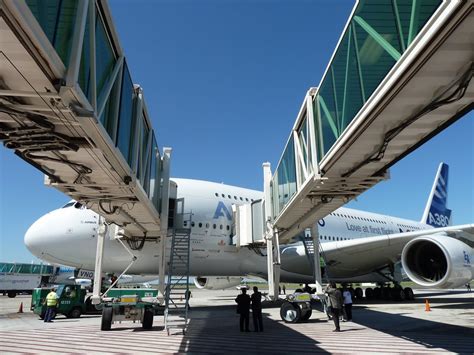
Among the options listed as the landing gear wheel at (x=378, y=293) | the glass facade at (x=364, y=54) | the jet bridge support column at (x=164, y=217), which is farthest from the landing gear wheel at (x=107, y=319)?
the landing gear wheel at (x=378, y=293)

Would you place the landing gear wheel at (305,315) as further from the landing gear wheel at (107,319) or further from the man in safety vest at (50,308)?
the man in safety vest at (50,308)

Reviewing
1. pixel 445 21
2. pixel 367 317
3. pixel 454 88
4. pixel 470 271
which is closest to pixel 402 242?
pixel 367 317

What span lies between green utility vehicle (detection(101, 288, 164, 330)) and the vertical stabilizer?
23980 mm

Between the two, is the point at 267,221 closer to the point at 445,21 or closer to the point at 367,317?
the point at 367,317

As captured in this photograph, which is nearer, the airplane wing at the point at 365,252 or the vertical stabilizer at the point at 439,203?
the airplane wing at the point at 365,252

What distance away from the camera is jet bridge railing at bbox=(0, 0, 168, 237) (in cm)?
248

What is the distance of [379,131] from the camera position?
13.9ft

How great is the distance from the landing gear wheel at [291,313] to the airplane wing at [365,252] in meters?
3.62

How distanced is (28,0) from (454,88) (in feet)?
11.3

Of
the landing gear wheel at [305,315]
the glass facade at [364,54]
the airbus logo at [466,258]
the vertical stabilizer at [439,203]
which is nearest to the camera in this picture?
the glass facade at [364,54]

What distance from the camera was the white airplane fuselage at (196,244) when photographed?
11070mm

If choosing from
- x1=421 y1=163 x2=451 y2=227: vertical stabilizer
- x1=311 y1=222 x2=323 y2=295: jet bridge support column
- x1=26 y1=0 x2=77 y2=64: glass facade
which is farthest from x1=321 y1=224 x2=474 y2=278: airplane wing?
x1=421 y1=163 x2=451 y2=227: vertical stabilizer

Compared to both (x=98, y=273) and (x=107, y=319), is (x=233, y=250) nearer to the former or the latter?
(x=107, y=319)

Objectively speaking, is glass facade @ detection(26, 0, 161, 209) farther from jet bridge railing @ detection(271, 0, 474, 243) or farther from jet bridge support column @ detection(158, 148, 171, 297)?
jet bridge railing @ detection(271, 0, 474, 243)
